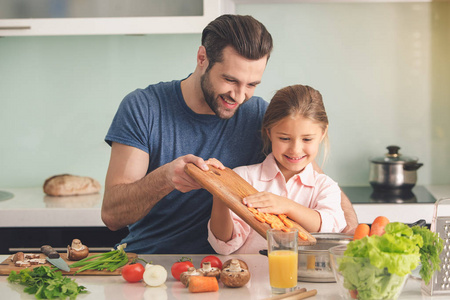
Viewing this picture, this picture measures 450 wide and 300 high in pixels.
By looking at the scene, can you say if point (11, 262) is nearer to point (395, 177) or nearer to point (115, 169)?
point (115, 169)

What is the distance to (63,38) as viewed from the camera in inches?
130

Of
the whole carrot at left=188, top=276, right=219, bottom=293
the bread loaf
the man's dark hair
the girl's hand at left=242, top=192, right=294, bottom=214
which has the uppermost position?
the man's dark hair

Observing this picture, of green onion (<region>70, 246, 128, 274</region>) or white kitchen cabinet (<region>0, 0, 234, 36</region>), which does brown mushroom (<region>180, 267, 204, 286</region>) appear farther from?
white kitchen cabinet (<region>0, 0, 234, 36</region>)

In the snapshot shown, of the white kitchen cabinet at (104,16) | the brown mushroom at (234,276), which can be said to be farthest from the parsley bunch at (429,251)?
the white kitchen cabinet at (104,16)

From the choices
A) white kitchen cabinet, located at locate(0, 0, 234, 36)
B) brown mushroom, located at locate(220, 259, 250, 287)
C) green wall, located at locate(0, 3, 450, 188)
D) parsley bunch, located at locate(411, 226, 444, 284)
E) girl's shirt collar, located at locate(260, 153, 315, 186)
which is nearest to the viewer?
parsley bunch, located at locate(411, 226, 444, 284)

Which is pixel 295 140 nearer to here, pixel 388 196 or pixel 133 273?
pixel 133 273

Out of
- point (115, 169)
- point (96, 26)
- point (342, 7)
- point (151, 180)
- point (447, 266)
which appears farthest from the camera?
point (342, 7)

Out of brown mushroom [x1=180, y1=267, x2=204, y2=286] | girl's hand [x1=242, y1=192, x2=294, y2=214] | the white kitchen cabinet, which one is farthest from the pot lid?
brown mushroom [x1=180, y1=267, x2=204, y2=286]

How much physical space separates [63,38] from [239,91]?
171 cm

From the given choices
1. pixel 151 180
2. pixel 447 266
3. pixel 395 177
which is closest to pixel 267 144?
pixel 151 180

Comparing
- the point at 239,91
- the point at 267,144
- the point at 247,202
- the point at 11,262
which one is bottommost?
the point at 11,262

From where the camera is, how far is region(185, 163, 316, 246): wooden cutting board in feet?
4.98

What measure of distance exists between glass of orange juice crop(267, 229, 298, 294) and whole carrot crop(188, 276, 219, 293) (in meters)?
0.15

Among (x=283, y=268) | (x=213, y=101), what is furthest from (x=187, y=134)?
(x=283, y=268)
